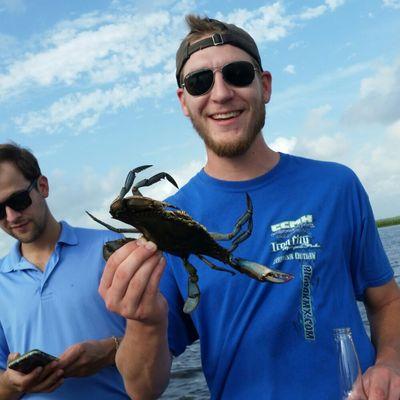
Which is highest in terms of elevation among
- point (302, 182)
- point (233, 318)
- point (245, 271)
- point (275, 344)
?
point (302, 182)

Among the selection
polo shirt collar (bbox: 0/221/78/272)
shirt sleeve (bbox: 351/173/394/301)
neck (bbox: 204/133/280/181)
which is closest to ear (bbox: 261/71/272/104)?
neck (bbox: 204/133/280/181)

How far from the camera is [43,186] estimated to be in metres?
5.61

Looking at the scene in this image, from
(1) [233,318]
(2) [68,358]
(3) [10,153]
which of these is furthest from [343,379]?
(3) [10,153]

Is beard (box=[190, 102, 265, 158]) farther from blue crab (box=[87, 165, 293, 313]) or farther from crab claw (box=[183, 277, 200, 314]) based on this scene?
crab claw (box=[183, 277, 200, 314])

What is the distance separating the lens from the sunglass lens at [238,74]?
11.6 ft

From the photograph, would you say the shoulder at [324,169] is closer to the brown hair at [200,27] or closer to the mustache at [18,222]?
the brown hair at [200,27]

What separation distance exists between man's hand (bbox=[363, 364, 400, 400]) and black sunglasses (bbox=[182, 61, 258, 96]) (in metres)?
2.00

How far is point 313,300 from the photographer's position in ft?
10.4

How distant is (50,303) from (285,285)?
2.61 m

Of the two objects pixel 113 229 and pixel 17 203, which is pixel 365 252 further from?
pixel 17 203

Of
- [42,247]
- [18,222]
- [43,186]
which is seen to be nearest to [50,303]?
[42,247]

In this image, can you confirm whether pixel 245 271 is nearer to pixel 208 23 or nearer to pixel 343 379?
pixel 343 379

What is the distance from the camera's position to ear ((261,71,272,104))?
12.8 ft

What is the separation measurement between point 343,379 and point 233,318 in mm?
728
